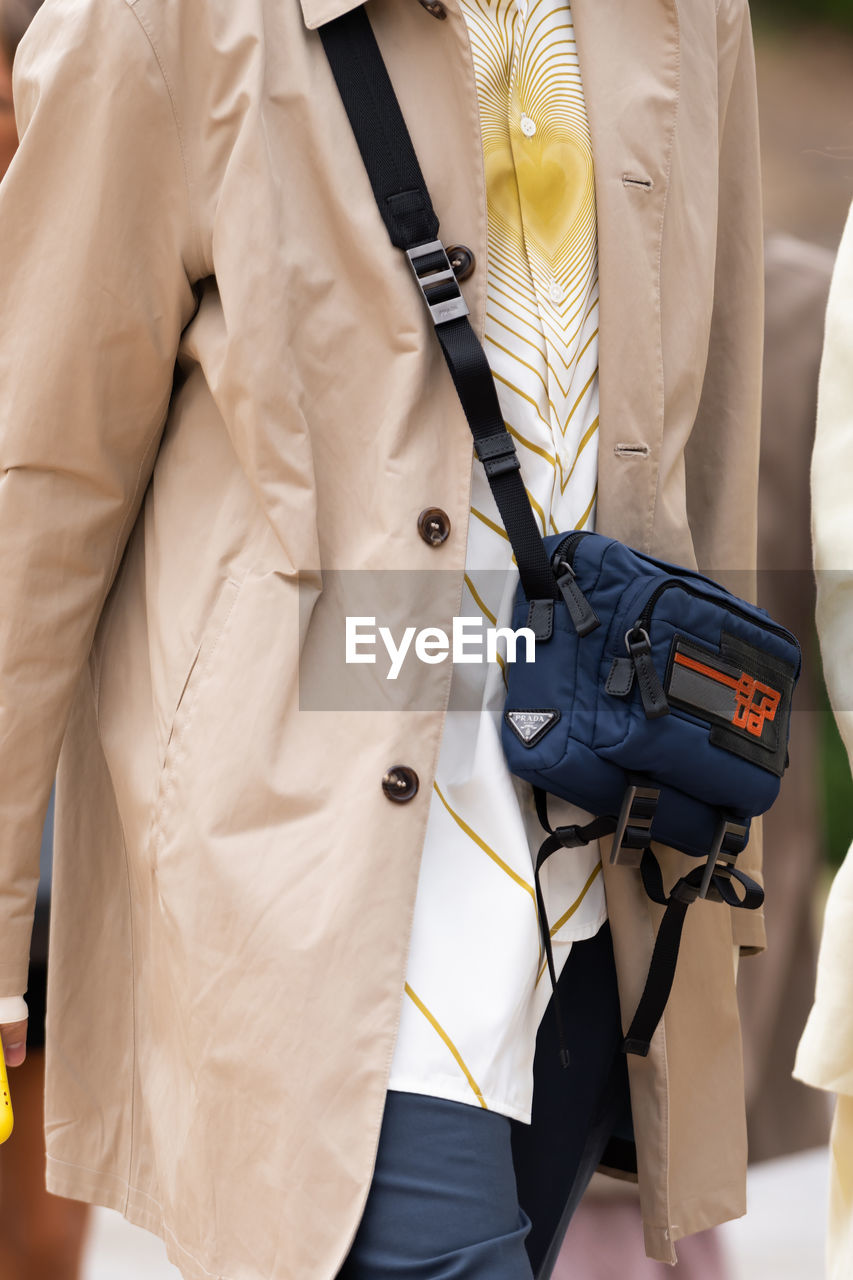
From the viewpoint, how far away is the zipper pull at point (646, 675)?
1.10m

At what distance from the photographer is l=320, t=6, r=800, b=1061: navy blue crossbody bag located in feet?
3.64

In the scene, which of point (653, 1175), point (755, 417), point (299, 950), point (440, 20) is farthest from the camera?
point (755, 417)

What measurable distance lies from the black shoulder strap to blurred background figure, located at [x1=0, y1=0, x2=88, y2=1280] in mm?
882

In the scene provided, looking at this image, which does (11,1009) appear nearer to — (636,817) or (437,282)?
(636,817)

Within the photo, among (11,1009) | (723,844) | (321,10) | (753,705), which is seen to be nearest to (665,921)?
(723,844)

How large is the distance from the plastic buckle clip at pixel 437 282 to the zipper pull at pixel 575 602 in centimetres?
22

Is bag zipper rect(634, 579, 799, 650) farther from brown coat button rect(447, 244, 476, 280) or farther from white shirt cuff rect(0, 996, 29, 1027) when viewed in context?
white shirt cuff rect(0, 996, 29, 1027)

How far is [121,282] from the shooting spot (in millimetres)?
1146

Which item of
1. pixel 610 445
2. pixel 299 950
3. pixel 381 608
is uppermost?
pixel 610 445

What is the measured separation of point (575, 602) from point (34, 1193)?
46.0 inches

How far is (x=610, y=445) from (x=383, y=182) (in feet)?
0.97

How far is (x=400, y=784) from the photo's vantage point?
1087mm

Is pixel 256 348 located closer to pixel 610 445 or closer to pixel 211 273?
pixel 211 273

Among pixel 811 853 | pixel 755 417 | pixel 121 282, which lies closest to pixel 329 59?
pixel 121 282
